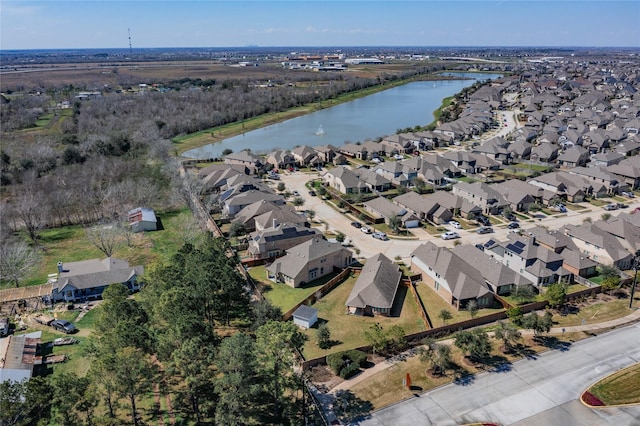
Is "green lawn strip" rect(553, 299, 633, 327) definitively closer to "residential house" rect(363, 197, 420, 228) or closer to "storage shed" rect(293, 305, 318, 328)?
"storage shed" rect(293, 305, 318, 328)

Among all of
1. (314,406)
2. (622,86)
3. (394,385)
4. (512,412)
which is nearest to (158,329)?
(314,406)

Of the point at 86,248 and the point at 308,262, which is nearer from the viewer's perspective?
the point at 308,262

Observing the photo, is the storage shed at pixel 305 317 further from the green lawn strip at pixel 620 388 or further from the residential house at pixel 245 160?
the residential house at pixel 245 160

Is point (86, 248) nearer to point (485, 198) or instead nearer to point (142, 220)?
point (142, 220)

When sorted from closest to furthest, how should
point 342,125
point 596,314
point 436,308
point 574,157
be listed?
point 596,314 < point 436,308 < point 574,157 < point 342,125

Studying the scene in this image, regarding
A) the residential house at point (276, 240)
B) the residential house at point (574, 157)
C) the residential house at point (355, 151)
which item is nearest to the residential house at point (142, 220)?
the residential house at point (276, 240)

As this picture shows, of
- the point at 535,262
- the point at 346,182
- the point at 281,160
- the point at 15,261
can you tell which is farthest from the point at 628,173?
the point at 15,261
